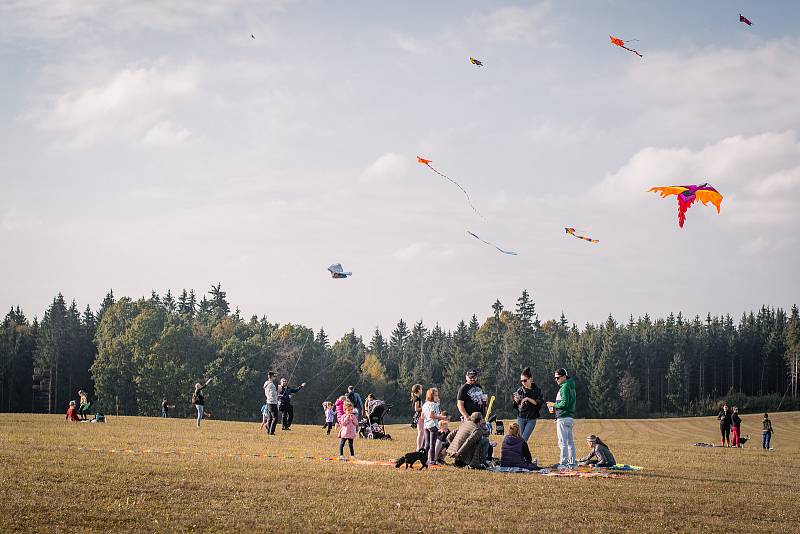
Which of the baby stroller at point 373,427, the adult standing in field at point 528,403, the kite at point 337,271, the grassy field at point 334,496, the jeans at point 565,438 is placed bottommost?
the baby stroller at point 373,427

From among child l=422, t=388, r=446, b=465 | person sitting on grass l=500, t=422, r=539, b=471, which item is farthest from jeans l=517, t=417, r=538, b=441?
child l=422, t=388, r=446, b=465

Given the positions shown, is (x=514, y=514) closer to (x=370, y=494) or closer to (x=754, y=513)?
(x=370, y=494)

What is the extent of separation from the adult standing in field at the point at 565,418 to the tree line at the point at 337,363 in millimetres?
64406

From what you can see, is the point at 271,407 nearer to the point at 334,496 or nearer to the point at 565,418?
the point at 565,418

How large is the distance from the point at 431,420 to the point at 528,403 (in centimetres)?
265

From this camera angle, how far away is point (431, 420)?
20.3 metres

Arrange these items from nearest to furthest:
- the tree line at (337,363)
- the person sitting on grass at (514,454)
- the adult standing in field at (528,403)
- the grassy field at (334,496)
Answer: the grassy field at (334,496)
the person sitting on grass at (514,454)
the adult standing in field at (528,403)
the tree line at (337,363)

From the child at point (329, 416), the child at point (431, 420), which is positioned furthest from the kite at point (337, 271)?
the child at point (431, 420)

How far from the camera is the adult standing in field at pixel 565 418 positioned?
65.4 feet

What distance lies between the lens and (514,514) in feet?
42.4

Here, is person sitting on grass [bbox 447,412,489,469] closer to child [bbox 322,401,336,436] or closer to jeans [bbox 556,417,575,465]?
jeans [bbox 556,417,575,465]

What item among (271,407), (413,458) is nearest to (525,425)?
(413,458)

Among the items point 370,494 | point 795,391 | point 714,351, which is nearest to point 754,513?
point 370,494

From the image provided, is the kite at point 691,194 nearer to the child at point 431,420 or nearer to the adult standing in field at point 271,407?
the child at point 431,420
